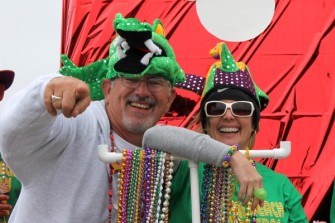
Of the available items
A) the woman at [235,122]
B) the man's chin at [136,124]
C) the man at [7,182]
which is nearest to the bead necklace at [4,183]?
Result: the man at [7,182]

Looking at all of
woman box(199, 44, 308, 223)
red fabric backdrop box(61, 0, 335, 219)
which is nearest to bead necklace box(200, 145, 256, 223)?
woman box(199, 44, 308, 223)

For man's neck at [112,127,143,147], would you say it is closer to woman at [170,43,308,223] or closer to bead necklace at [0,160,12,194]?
woman at [170,43,308,223]

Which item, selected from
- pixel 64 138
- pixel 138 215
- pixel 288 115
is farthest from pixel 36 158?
pixel 288 115

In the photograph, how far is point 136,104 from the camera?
5.86 feet

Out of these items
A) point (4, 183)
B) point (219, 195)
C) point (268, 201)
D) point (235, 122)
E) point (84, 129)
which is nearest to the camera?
point (219, 195)

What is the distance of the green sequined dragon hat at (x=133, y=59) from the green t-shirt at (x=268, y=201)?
0.31 meters

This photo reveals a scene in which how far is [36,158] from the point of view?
1.62 m

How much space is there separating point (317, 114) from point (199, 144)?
5.21ft

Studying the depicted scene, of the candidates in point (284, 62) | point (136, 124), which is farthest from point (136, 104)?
point (284, 62)

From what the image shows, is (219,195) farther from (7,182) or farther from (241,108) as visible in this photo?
(7,182)

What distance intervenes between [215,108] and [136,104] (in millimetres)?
465

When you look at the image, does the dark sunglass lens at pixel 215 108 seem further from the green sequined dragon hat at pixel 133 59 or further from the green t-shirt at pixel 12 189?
the green t-shirt at pixel 12 189

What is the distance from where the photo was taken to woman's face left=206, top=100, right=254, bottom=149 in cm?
214

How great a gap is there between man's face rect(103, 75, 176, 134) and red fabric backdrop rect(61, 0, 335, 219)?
1.15 metres
